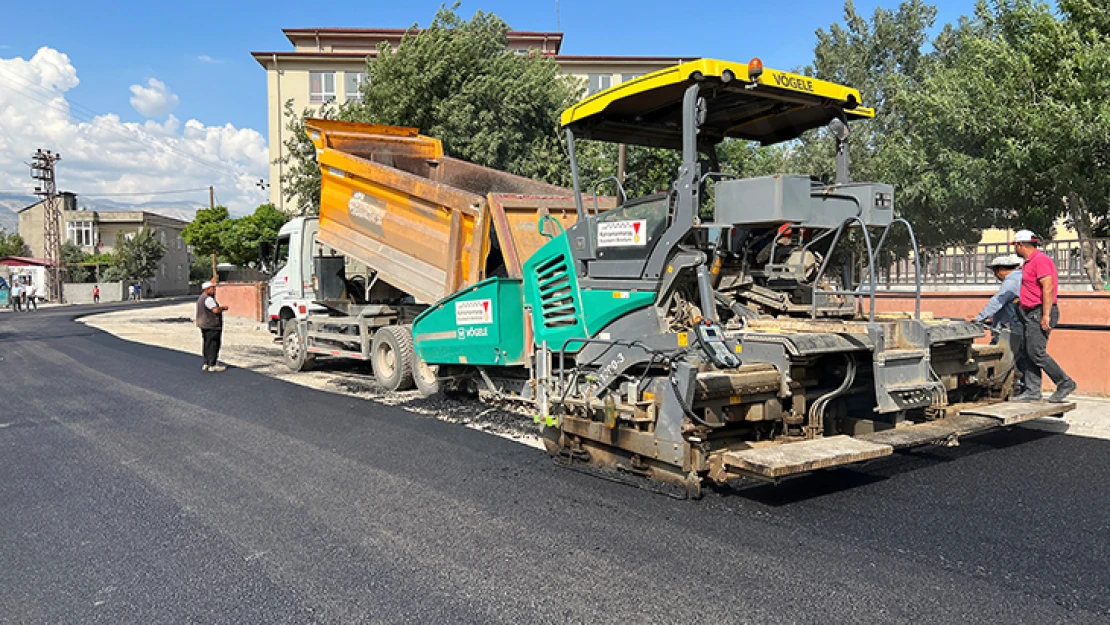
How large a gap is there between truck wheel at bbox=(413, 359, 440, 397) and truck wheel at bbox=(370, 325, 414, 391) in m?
0.13

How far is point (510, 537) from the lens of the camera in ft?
13.5

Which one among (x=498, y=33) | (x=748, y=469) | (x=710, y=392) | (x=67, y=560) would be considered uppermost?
(x=498, y=33)

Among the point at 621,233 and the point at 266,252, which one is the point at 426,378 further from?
the point at 266,252

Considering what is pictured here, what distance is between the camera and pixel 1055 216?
53.2 feet

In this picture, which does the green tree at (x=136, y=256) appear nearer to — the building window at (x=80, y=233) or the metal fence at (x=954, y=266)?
the building window at (x=80, y=233)

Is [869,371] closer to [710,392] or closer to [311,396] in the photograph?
[710,392]

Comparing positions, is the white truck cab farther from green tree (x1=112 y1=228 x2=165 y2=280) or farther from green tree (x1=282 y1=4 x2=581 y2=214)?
green tree (x1=112 y1=228 x2=165 y2=280)

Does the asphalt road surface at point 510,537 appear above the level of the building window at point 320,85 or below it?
below

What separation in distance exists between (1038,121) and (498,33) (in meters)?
12.4

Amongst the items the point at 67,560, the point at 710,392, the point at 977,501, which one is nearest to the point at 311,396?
the point at 67,560

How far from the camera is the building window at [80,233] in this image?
59.9 m

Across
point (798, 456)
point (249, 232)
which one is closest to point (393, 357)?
point (798, 456)

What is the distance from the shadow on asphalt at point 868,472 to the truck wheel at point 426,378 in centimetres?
480

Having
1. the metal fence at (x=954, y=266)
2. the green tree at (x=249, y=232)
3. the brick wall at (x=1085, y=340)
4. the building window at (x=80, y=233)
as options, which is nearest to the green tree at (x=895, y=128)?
the metal fence at (x=954, y=266)
